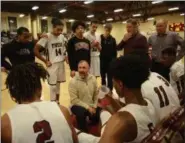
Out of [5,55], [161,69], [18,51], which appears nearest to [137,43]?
[161,69]

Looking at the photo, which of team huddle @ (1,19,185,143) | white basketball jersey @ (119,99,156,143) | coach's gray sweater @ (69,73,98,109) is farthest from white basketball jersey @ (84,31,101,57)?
white basketball jersey @ (119,99,156,143)

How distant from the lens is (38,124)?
5.22 feet

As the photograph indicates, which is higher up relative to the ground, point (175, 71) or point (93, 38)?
point (93, 38)

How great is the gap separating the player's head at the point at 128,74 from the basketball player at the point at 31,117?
0.39 m

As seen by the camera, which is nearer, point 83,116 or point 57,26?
point 83,116

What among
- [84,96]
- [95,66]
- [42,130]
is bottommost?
[84,96]

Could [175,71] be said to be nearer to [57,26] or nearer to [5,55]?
[57,26]

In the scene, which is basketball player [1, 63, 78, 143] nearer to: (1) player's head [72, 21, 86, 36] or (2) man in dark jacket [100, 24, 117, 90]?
(1) player's head [72, 21, 86, 36]

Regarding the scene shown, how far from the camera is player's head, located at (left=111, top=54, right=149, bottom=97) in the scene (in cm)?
159

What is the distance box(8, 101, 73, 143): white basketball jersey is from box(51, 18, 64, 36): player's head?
2853 millimetres

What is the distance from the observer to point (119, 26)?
25.8 m

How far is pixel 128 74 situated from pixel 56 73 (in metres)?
3.11

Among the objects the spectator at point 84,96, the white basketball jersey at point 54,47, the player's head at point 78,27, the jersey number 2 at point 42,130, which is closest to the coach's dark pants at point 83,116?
the spectator at point 84,96

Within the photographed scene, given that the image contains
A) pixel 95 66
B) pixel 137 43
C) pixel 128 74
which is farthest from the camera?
pixel 95 66
